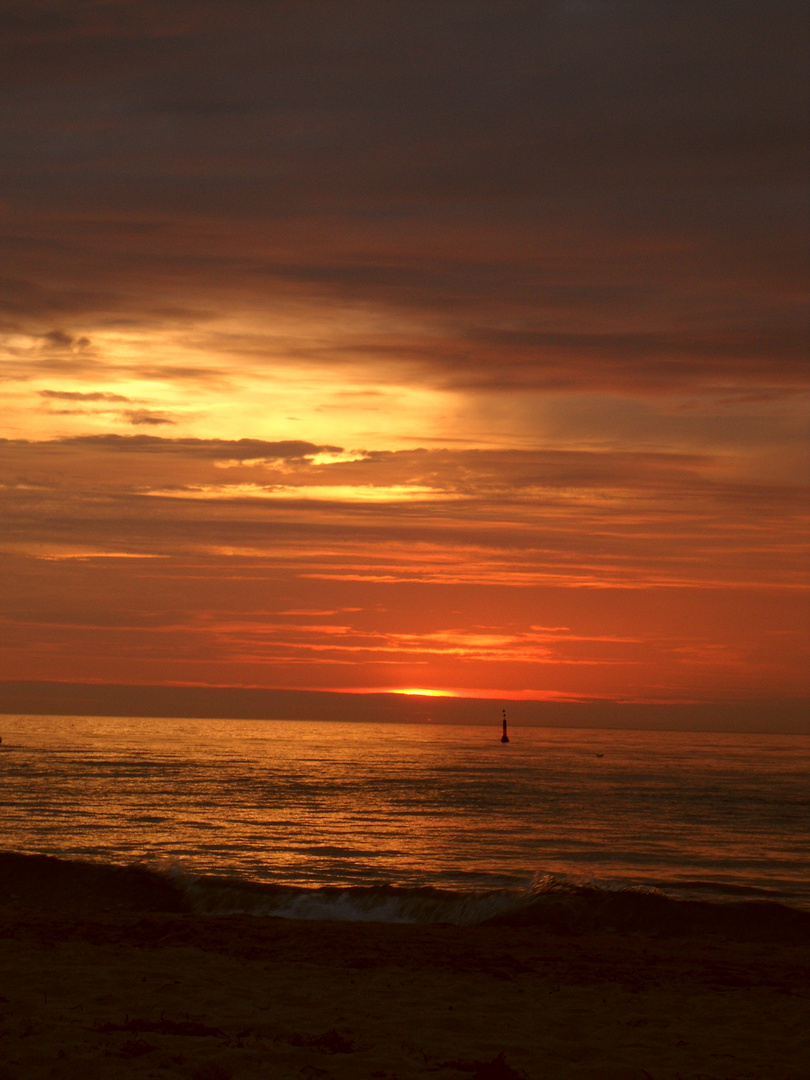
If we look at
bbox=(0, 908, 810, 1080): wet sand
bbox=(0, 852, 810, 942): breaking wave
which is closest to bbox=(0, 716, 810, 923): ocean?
bbox=(0, 852, 810, 942): breaking wave

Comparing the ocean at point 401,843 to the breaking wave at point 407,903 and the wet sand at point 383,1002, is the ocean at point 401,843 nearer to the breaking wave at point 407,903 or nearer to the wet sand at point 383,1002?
the breaking wave at point 407,903

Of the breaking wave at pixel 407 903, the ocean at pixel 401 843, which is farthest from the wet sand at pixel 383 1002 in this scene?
the ocean at pixel 401 843

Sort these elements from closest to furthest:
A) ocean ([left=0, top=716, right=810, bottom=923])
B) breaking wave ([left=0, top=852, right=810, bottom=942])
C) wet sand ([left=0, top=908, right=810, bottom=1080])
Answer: wet sand ([left=0, top=908, right=810, bottom=1080]), breaking wave ([left=0, top=852, right=810, bottom=942]), ocean ([left=0, top=716, right=810, bottom=923])

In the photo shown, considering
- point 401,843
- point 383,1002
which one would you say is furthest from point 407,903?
point 401,843

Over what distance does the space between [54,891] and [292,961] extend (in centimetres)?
1065

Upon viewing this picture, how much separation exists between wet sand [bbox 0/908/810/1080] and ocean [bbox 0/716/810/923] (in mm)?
3686

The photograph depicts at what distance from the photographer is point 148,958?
46.3 ft

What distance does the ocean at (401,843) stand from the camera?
21.9m

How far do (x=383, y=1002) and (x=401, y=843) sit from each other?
24412 mm

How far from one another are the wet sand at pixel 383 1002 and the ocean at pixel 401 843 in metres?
3.69

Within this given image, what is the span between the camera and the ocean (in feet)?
71.8

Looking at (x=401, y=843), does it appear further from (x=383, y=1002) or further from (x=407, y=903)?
(x=383, y=1002)

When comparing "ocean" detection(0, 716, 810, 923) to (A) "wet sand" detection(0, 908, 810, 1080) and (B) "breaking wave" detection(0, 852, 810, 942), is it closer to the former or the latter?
(B) "breaking wave" detection(0, 852, 810, 942)

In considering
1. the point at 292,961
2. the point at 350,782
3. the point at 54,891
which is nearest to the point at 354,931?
the point at 292,961
